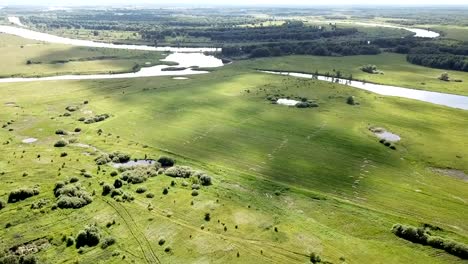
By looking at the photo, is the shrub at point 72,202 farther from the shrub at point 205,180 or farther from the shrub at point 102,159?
the shrub at point 205,180

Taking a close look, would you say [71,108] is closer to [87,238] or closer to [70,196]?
[70,196]

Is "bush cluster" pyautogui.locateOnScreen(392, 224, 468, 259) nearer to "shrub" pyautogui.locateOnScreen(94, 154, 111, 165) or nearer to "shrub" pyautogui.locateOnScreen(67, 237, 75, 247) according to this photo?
"shrub" pyautogui.locateOnScreen(67, 237, 75, 247)

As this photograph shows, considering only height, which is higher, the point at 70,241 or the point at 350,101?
the point at 350,101

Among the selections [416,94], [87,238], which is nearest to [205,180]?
[87,238]

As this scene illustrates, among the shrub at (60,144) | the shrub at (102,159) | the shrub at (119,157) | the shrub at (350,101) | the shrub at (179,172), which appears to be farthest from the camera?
the shrub at (350,101)

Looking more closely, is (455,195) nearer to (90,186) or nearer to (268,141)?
(268,141)

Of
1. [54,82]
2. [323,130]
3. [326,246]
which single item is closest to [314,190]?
[326,246]

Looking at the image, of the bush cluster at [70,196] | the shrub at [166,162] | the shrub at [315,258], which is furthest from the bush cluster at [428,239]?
the bush cluster at [70,196]
